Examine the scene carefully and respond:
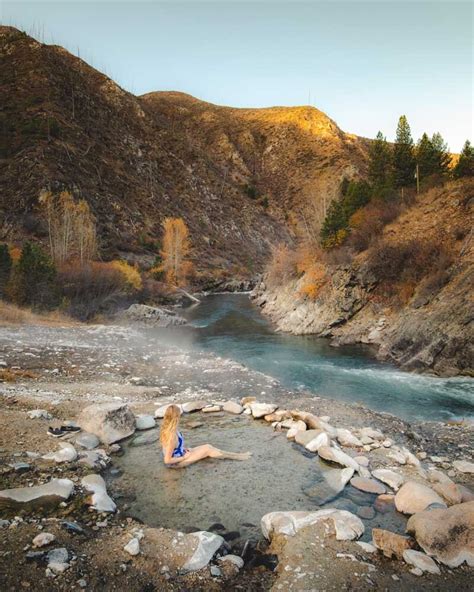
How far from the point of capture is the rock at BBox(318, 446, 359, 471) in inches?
267

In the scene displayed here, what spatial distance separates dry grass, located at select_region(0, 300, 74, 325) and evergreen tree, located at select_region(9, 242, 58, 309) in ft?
3.06

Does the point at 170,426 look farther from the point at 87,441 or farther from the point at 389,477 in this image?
the point at 389,477

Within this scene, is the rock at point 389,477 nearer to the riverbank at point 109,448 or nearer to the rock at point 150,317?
the riverbank at point 109,448

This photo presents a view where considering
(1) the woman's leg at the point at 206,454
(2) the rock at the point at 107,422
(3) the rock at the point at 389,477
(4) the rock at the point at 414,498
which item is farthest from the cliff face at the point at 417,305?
(2) the rock at the point at 107,422

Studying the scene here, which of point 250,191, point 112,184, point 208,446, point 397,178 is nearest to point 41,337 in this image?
point 208,446

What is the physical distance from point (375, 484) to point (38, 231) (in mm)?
48516

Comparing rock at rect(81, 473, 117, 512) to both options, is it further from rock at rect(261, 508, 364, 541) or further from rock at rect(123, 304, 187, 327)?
rock at rect(123, 304, 187, 327)

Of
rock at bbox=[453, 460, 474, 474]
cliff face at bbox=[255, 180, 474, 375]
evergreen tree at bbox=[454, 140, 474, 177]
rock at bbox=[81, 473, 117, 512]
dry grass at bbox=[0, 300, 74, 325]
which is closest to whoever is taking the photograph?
rock at bbox=[81, 473, 117, 512]

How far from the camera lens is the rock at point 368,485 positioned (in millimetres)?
6045

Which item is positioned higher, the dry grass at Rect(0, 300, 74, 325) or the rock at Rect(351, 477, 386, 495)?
the rock at Rect(351, 477, 386, 495)

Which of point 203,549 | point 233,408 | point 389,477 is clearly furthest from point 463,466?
point 203,549

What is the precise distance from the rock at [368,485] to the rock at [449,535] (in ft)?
4.32

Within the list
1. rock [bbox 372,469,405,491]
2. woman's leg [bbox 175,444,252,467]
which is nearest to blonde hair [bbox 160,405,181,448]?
woman's leg [bbox 175,444,252,467]

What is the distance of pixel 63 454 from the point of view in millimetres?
6230
